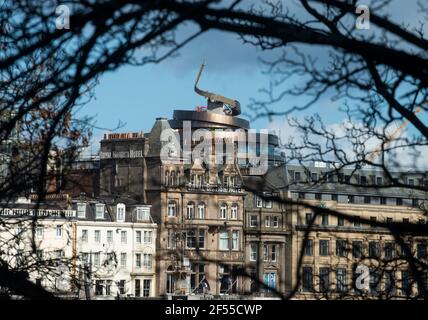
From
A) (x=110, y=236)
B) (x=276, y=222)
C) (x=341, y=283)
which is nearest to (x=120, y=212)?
(x=110, y=236)

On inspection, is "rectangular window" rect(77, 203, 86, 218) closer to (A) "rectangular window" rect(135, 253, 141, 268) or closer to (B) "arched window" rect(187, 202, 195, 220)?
(A) "rectangular window" rect(135, 253, 141, 268)

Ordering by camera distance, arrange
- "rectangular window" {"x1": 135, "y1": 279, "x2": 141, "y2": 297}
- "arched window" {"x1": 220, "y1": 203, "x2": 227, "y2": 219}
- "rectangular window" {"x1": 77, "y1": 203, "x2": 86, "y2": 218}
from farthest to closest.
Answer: "arched window" {"x1": 220, "y1": 203, "x2": 227, "y2": 219}, "rectangular window" {"x1": 135, "y1": 279, "x2": 141, "y2": 297}, "rectangular window" {"x1": 77, "y1": 203, "x2": 86, "y2": 218}

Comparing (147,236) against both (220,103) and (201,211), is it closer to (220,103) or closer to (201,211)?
(201,211)

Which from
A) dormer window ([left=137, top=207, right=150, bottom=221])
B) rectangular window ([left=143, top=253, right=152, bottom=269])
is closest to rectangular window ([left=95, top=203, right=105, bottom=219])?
dormer window ([left=137, top=207, right=150, bottom=221])

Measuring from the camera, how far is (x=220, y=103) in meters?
122

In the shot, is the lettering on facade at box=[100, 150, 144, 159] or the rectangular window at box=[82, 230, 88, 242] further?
the lettering on facade at box=[100, 150, 144, 159]

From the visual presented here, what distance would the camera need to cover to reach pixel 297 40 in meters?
4.81

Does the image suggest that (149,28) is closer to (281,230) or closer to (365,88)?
(365,88)

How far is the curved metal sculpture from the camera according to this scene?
394ft

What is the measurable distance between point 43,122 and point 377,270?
325cm

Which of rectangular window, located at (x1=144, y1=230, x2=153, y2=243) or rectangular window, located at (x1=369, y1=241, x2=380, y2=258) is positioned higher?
rectangular window, located at (x1=144, y1=230, x2=153, y2=243)

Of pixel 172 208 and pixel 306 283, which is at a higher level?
pixel 172 208

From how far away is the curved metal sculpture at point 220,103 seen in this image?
394ft
